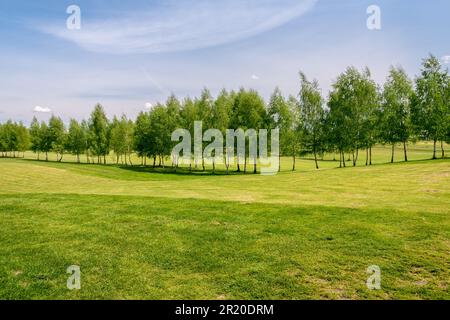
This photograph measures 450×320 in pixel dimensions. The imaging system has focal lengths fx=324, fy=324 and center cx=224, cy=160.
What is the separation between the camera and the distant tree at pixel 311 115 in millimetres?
69750

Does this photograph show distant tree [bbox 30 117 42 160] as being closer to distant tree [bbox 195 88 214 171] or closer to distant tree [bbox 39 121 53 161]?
distant tree [bbox 39 121 53 161]

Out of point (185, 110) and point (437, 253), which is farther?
point (185, 110)

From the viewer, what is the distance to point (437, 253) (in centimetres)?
1192

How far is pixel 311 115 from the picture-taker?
70.2 meters

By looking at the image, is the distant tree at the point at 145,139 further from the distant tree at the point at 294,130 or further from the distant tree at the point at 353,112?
the distant tree at the point at 353,112

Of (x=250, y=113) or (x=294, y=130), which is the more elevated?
(x=250, y=113)

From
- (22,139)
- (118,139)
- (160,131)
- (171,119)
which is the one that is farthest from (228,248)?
(22,139)

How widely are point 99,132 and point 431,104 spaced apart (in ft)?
295

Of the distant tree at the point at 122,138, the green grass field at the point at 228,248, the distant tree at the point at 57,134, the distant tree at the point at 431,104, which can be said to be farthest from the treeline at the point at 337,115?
the green grass field at the point at 228,248

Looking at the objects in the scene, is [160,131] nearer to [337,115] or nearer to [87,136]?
[87,136]

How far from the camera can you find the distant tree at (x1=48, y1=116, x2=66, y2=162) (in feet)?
358
